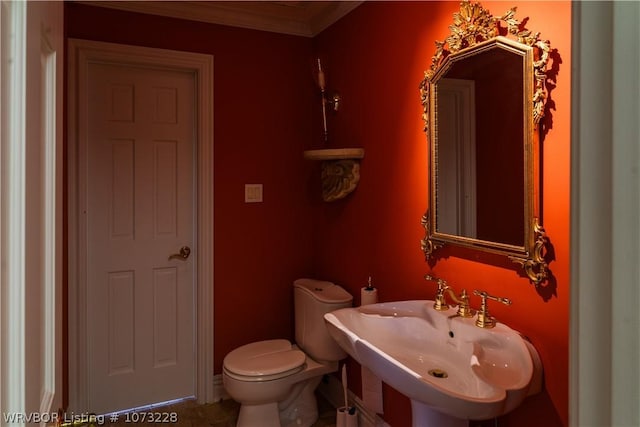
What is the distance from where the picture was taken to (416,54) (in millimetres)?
1856

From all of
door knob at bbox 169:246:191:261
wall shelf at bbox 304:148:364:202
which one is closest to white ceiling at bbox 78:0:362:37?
wall shelf at bbox 304:148:364:202

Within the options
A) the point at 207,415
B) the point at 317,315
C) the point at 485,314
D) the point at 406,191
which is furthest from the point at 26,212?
the point at 207,415

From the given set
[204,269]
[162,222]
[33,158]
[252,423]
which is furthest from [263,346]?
[33,158]

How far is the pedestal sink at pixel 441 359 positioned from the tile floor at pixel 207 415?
1011 mm

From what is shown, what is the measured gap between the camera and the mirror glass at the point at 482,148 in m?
1.40

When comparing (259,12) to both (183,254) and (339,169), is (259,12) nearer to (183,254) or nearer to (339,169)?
(339,169)

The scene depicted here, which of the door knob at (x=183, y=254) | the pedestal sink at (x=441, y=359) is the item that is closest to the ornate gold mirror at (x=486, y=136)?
the pedestal sink at (x=441, y=359)

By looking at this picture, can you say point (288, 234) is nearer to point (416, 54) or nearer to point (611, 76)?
point (416, 54)

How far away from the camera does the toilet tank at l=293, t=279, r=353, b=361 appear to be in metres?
2.31

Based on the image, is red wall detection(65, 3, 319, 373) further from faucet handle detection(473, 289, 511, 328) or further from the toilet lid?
faucet handle detection(473, 289, 511, 328)

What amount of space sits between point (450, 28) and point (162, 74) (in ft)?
5.59

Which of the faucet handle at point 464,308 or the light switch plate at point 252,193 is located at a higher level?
the light switch plate at point 252,193

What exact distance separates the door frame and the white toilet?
43 cm

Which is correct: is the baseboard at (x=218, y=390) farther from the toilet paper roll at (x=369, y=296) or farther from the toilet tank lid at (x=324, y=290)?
the toilet paper roll at (x=369, y=296)
